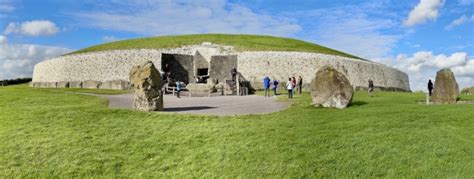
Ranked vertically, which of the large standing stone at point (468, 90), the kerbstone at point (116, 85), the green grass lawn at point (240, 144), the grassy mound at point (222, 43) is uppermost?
the grassy mound at point (222, 43)

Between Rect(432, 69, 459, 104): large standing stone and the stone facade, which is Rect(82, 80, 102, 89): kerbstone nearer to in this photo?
the stone facade

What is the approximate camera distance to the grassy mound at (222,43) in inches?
2162

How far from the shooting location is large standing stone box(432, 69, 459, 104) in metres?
24.8

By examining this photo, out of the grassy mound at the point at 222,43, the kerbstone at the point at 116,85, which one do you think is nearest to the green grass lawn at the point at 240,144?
the kerbstone at the point at 116,85

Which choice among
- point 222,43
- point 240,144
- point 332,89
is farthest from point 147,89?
point 222,43

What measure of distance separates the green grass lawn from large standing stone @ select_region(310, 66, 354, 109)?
1890mm

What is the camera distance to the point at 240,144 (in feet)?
46.6

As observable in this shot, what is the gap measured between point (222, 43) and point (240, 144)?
4288 cm

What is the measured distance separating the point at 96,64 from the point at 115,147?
126 ft

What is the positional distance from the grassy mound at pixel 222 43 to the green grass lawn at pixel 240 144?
36314mm

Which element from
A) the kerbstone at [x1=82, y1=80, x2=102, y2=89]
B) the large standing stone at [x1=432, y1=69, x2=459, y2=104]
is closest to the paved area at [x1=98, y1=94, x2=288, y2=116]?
the large standing stone at [x1=432, y1=69, x2=459, y2=104]

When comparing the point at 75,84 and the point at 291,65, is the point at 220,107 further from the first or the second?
the point at 75,84

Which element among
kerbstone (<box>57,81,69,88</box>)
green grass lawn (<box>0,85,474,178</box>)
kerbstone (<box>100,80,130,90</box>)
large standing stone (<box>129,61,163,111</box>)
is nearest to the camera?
green grass lawn (<box>0,85,474,178</box>)

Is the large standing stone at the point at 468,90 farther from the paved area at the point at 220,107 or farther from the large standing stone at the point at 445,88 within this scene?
the paved area at the point at 220,107
